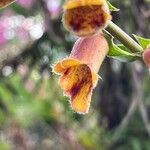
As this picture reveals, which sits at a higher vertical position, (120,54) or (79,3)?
(79,3)

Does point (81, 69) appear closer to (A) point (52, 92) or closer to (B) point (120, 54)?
(B) point (120, 54)

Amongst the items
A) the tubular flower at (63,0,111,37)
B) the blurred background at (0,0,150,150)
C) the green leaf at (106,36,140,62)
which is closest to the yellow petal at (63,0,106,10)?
the tubular flower at (63,0,111,37)

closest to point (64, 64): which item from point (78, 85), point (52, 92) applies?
point (78, 85)

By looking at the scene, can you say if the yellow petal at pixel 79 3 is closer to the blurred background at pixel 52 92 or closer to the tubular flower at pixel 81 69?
the tubular flower at pixel 81 69

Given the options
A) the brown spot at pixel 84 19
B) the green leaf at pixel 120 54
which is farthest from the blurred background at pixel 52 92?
the brown spot at pixel 84 19

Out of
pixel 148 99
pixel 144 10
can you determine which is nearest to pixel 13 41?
pixel 148 99

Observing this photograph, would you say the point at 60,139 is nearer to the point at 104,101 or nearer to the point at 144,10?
the point at 104,101
